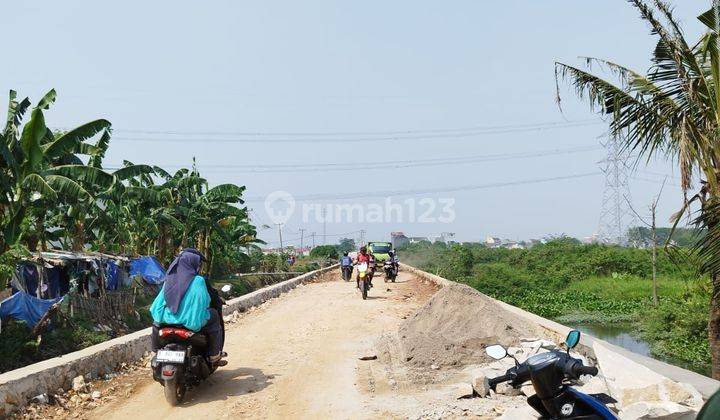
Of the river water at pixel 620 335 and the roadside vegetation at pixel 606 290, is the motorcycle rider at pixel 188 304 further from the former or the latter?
the river water at pixel 620 335

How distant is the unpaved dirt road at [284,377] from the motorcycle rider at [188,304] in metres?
0.63

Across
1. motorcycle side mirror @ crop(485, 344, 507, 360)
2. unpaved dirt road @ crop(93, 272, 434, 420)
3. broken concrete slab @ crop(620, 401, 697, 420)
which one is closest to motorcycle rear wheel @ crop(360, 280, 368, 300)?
unpaved dirt road @ crop(93, 272, 434, 420)

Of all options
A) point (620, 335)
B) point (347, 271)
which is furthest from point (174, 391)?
point (347, 271)

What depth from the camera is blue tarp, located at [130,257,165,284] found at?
19.5m

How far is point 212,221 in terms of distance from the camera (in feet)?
81.4

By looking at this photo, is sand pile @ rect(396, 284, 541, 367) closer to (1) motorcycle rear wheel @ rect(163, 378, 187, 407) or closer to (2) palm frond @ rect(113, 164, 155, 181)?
(1) motorcycle rear wheel @ rect(163, 378, 187, 407)

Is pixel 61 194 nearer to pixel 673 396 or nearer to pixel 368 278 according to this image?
pixel 368 278

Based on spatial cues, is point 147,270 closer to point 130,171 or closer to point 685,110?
point 130,171

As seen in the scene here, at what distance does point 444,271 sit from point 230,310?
2840cm

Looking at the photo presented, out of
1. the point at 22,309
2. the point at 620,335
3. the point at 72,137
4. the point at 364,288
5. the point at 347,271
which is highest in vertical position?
the point at 72,137

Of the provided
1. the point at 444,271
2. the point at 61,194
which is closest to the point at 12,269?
the point at 61,194

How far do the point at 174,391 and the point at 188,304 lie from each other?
0.93 meters

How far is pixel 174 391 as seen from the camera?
6.21m

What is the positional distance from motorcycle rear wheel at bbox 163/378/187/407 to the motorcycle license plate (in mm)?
203
